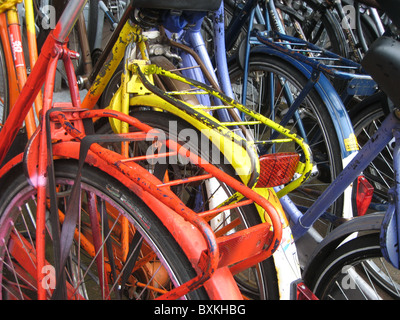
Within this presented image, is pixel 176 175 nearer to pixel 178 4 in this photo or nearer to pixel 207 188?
pixel 207 188

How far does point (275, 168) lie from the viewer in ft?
3.23

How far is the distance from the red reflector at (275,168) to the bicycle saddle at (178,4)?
0.46m

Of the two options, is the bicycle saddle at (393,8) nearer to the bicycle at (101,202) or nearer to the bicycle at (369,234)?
the bicycle at (369,234)

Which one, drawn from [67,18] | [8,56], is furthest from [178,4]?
[8,56]

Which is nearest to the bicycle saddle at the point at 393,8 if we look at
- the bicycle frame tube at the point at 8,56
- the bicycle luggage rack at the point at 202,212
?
the bicycle luggage rack at the point at 202,212

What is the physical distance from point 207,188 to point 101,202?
53cm

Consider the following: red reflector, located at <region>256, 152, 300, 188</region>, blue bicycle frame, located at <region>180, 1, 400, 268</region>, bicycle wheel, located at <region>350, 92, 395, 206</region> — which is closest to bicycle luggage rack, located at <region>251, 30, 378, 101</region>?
blue bicycle frame, located at <region>180, 1, 400, 268</region>

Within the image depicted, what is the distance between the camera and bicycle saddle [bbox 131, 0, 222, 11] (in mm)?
1055

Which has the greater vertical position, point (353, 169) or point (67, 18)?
point (67, 18)

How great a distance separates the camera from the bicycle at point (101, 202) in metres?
0.77

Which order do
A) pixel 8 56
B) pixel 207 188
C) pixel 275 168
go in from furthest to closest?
pixel 8 56 → pixel 207 188 → pixel 275 168

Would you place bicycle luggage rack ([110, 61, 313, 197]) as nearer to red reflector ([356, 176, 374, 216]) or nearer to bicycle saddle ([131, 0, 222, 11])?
bicycle saddle ([131, 0, 222, 11])

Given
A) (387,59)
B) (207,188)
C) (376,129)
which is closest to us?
(387,59)

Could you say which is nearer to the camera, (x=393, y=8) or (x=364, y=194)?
(x=393, y=8)
